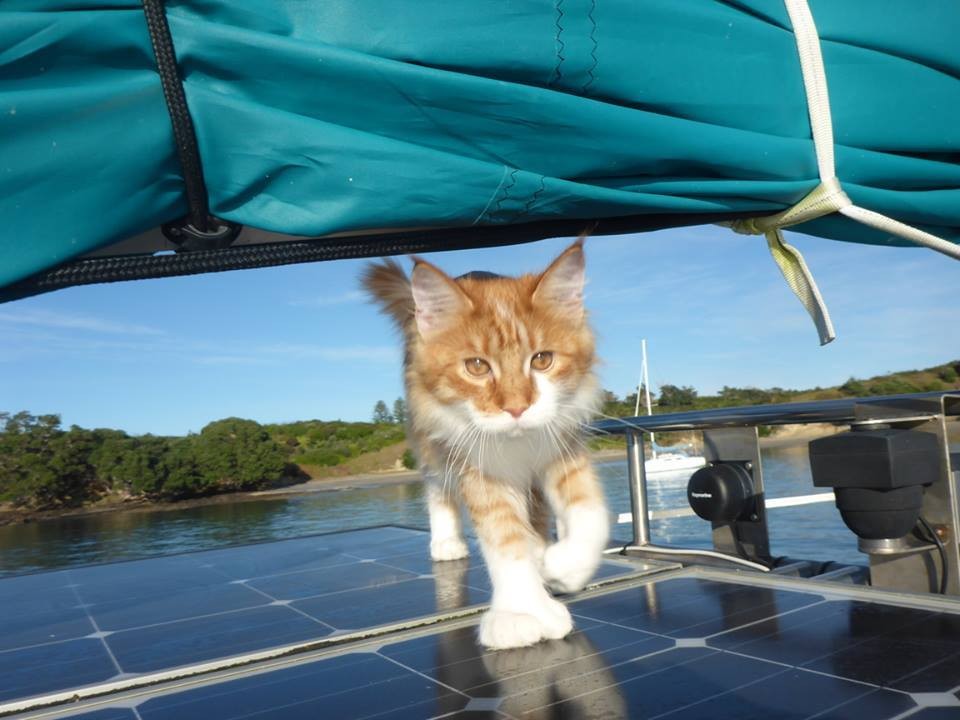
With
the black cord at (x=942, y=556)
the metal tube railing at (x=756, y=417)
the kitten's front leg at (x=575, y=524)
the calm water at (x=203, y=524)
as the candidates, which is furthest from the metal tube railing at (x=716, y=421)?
the calm water at (x=203, y=524)

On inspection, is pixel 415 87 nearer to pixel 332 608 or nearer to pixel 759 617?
pixel 759 617

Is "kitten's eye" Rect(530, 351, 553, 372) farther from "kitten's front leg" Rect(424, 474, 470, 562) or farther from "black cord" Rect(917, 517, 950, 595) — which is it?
"black cord" Rect(917, 517, 950, 595)

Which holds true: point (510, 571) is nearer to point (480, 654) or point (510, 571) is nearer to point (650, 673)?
point (480, 654)

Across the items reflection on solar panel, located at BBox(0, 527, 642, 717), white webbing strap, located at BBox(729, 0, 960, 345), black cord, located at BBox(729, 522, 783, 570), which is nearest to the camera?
white webbing strap, located at BBox(729, 0, 960, 345)

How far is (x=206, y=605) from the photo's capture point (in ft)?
6.91

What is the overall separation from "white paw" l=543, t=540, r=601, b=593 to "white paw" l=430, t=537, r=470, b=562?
82 cm

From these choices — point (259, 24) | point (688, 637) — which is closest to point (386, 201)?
point (259, 24)

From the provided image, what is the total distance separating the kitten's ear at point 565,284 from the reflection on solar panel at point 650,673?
0.78 meters

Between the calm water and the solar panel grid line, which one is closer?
the solar panel grid line

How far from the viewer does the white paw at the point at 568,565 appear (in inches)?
68.6

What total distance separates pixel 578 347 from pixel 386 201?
88 cm

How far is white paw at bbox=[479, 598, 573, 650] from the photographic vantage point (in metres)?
1.46

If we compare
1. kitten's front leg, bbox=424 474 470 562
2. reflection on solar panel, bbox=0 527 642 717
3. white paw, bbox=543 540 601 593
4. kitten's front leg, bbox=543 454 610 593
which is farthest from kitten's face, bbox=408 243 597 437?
kitten's front leg, bbox=424 474 470 562

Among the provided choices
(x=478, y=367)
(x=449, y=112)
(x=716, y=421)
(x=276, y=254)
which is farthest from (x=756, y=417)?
(x=276, y=254)
